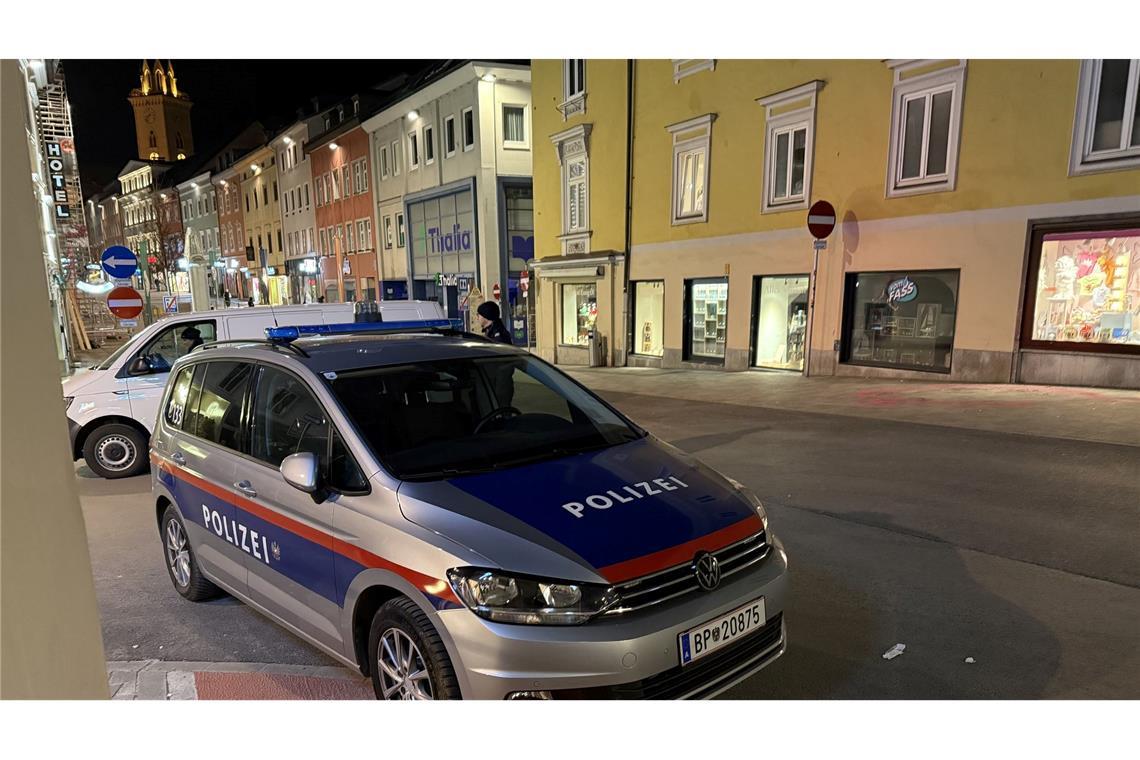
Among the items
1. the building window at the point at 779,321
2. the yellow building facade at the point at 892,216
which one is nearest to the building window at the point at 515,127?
the yellow building facade at the point at 892,216

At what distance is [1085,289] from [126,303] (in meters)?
17.5

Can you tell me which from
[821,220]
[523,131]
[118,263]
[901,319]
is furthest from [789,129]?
[118,263]

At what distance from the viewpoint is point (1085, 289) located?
1056cm

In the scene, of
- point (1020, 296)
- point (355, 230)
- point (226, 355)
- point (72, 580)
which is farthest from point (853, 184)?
point (355, 230)

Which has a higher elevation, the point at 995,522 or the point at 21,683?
the point at 21,683

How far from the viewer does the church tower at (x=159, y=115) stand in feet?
269

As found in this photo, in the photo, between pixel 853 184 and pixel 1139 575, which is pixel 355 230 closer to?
pixel 853 184

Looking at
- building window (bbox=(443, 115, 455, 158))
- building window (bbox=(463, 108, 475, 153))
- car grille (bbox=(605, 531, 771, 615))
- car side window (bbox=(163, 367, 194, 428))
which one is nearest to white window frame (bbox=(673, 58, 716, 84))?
building window (bbox=(463, 108, 475, 153))

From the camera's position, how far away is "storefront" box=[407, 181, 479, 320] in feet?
88.0

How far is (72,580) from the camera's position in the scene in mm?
2061

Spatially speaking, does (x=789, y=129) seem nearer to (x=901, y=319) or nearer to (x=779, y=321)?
(x=779, y=321)

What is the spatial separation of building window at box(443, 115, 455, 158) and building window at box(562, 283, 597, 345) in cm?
935

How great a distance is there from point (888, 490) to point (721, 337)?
1095cm

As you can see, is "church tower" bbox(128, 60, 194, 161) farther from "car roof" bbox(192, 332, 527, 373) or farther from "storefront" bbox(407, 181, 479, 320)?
"car roof" bbox(192, 332, 527, 373)
